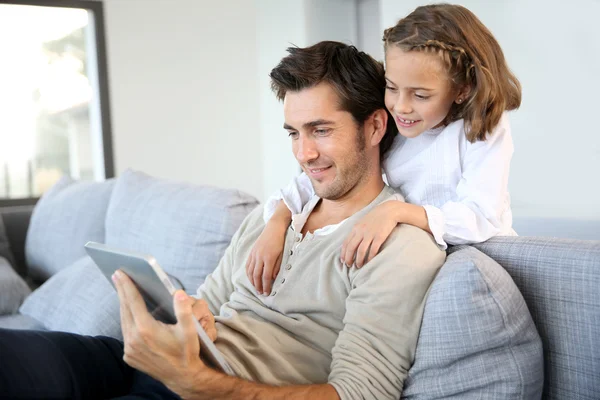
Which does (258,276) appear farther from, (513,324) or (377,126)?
(513,324)

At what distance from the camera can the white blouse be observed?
4.55 feet

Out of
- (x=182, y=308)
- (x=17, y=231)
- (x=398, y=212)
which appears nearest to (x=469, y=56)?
(x=398, y=212)

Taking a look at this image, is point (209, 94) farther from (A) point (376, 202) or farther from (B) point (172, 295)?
(B) point (172, 295)

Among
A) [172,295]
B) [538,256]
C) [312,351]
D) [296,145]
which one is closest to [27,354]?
[172,295]

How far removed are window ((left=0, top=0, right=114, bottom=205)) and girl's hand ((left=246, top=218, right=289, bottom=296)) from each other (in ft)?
13.4

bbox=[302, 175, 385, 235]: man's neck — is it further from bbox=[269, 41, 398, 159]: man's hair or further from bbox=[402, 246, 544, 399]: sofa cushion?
bbox=[402, 246, 544, 399]: sofa cushion

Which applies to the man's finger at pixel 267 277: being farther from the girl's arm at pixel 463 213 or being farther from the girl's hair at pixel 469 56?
the girl's hair at pixel 469 56

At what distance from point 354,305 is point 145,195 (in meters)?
1.38

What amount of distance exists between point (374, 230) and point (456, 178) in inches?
12.0

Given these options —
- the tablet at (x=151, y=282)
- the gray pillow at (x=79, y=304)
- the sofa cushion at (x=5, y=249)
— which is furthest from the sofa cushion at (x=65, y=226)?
the tablet at (x=151, y=282)

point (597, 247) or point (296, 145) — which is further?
point (296, 145)

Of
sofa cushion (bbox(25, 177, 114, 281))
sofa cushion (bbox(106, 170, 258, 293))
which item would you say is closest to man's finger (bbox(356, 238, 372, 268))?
sofa cushion (bbox(106, 170, 258, 293))

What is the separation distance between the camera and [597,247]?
119cm

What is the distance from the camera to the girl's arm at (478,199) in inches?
54.3
